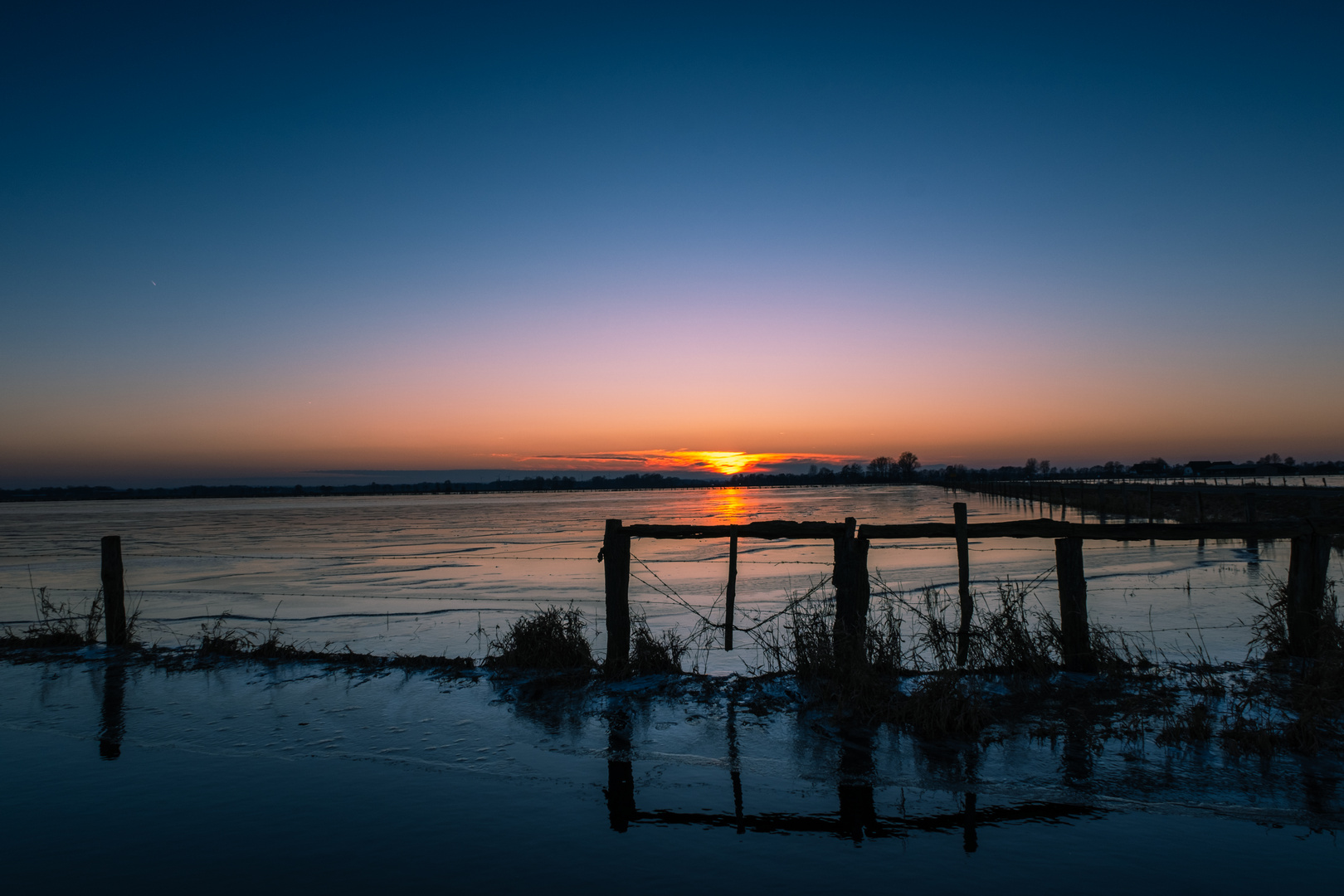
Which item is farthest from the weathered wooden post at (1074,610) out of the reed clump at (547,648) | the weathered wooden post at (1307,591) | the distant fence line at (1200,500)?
the reed clump at (547,648)

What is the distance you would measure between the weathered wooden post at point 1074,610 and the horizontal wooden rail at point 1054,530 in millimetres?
194

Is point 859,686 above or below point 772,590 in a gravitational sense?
above

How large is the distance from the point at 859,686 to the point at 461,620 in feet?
32.2

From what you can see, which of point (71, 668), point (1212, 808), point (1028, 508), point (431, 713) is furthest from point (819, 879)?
point (1028, 508)

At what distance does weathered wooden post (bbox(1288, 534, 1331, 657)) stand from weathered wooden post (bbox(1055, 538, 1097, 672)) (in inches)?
92.1

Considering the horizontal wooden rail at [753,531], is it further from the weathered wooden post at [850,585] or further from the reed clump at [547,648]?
the reed clump at [547,648]

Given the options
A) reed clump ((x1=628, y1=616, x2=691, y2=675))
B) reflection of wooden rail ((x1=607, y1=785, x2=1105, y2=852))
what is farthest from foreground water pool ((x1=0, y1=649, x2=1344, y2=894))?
reed clump ((x1=628, y1=616, x2=691, y2=675))

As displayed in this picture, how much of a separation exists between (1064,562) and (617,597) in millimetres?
5058

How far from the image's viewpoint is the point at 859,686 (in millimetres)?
7090

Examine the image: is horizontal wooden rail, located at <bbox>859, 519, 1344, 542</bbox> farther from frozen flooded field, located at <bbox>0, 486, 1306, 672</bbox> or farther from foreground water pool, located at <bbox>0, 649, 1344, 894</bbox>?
foreground water pool, located at <bbox>0, 649, 1344, 894</bbox>

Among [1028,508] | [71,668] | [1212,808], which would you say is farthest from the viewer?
[1028,508]

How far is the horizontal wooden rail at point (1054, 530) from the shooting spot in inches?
325

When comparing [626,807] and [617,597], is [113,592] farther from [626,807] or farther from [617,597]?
[626,807]

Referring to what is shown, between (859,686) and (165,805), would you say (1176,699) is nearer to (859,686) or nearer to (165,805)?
(859,686)
